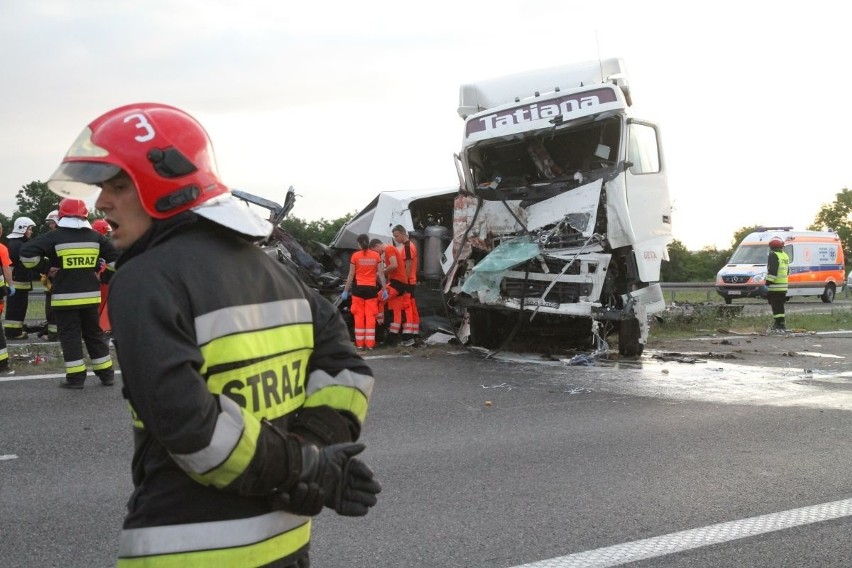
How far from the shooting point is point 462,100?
38.6 ft

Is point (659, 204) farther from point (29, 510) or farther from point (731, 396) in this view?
point (29, 510)

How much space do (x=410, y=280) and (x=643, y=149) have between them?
12.4 ft

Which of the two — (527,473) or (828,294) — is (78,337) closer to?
(527,473)

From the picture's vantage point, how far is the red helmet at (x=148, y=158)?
1930mm

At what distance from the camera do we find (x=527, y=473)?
18.0 ft

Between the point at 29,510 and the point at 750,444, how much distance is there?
4.58m

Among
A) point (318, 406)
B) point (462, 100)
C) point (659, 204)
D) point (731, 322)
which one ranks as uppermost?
point (462, 100)

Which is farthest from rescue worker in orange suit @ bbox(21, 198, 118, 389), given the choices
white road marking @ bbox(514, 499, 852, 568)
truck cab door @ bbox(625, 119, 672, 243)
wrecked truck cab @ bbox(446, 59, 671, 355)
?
truck cab door @ bbox(625, 119, 672, 243)

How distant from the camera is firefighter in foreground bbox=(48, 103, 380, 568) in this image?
1.78m

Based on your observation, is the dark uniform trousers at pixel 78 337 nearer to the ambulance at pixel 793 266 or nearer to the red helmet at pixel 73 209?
the red helmet at pixel 73 209

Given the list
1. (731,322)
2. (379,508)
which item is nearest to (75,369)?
(379,508)

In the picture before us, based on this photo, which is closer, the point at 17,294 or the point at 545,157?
the point at 545,157

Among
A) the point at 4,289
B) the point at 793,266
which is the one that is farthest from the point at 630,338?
the point at 793,266

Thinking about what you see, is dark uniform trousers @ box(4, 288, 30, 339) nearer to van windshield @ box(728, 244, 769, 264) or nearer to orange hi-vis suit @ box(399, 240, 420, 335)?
orange hi-vis suit @ box(399, 240, 420, 335)
